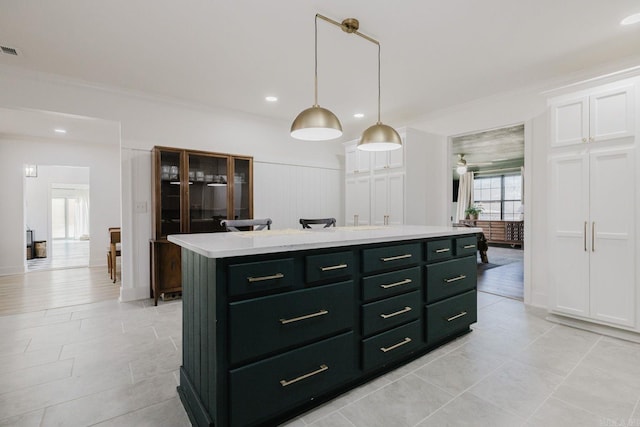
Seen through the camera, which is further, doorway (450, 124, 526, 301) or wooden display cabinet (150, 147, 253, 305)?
doorway (450, 124, 526, 301)

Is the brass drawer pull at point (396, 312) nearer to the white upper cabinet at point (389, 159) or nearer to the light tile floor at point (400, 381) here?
the light tile floor at point (400, 381)

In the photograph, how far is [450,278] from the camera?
8.25 feet

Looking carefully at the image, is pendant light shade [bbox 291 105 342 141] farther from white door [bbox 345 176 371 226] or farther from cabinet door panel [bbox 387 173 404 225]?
white door [bbox 345 176 371 226]

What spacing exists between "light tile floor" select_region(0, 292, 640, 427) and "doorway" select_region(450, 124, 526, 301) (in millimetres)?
2807

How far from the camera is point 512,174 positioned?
933cm

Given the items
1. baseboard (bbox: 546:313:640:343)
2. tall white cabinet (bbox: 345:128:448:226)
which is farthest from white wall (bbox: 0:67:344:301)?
baseboard (bbox: 546:313:640:343)

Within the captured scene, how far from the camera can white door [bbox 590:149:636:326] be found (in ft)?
8.71

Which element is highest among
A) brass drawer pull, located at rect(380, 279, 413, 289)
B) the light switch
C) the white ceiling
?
the white ceiling

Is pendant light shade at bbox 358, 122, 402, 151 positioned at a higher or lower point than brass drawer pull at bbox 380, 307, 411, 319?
higher

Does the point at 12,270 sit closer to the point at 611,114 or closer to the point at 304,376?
the point at 304,376

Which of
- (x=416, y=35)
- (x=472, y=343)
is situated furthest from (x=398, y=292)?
(x=416, y=35)

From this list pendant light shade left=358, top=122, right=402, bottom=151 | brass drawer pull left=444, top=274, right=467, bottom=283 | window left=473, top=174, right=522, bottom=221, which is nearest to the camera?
brass drawer pull left=444, top=274, right=467, bottom=283

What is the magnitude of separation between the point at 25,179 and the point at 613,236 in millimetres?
8549

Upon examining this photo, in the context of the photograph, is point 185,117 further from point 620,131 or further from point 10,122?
point 620,131
